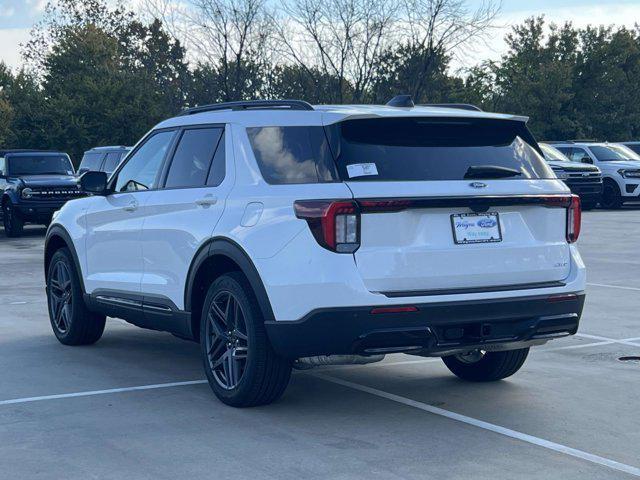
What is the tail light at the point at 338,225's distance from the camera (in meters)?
6.20

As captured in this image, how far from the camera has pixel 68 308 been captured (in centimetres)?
948

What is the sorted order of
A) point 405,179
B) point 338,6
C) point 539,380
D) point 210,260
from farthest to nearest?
point 338,6 → point 539,380 → point 210,260 → point 405,179

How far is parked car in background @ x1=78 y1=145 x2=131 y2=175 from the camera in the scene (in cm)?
2733

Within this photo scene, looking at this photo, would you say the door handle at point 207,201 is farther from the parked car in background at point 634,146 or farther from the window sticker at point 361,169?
the parked car in background at point 634,146

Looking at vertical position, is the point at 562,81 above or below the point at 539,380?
above

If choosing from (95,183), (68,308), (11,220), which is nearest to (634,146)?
(11,220)

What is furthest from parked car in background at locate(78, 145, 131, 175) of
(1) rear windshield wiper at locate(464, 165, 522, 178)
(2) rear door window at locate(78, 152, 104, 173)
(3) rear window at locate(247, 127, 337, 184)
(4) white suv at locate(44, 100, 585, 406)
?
(1) rear windshield wiper at locate(464, 165, 522, 178)

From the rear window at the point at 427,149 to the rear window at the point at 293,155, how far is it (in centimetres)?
8

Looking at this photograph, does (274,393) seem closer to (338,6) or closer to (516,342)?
(516,342)

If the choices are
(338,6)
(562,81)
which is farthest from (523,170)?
(562,81)

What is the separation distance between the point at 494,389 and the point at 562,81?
46.6 metres

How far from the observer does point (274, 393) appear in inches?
270

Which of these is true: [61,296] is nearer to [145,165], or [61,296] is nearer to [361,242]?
[145,165]

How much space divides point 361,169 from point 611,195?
27895 millimetres
